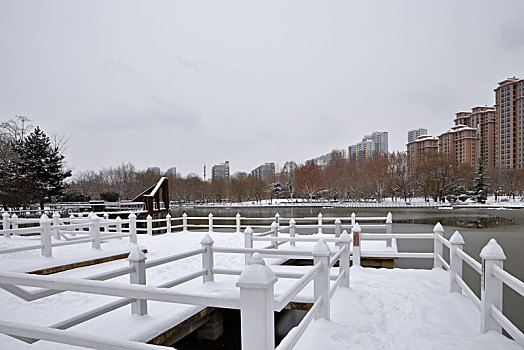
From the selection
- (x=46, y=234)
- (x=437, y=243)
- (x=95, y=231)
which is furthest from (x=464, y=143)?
(x=46, y=234)

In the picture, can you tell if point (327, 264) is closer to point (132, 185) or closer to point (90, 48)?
point (90, 48)

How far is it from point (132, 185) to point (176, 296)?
8730cm

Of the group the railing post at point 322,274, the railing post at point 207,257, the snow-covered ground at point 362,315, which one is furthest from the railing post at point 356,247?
the railing post at point 322,274

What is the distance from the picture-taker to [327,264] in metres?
4.31

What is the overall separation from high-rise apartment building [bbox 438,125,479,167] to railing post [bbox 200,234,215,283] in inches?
4828

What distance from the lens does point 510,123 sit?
364 feet

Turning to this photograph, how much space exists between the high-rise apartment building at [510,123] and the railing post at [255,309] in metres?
131

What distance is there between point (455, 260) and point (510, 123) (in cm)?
13731

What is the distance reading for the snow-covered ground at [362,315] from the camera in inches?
154

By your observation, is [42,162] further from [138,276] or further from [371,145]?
[371,145]

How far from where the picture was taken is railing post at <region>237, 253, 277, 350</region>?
2004mm

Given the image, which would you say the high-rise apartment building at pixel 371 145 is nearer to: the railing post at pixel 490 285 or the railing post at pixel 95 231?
the railing post at pixel 95 231

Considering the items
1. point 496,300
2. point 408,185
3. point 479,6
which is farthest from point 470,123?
point 496,300

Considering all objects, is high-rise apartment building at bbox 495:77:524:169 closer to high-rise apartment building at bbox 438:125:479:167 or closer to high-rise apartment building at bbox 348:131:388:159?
high-rise apartment building at bbox 438:125:479:167
